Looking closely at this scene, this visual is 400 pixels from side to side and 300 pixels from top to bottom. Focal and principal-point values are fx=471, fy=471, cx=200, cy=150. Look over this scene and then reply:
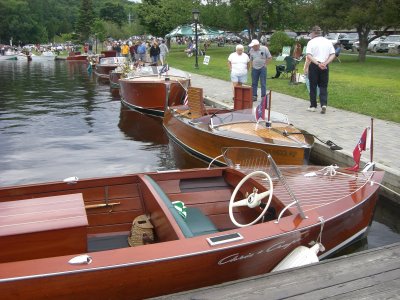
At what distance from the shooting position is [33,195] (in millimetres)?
4777

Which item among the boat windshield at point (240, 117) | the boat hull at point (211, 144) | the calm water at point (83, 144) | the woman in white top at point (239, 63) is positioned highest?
the woman in white top at point (239, 63)

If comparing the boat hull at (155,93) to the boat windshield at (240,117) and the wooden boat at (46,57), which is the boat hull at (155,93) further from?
the wooden boat at (46,57)

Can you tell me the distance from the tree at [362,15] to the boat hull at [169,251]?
2348 cm

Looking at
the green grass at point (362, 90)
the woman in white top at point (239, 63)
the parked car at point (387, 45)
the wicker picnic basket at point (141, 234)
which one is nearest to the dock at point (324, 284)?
the wicker picnic basket at point (141, 234)

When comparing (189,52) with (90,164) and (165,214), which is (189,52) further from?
(165,214)

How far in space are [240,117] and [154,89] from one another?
19.7 ft

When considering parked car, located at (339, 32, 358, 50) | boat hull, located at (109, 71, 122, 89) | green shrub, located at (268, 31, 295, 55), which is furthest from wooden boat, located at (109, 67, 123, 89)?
parked car, located at (339, 32, 358, 50)

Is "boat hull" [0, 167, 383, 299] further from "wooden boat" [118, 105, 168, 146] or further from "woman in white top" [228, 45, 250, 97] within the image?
"woman in white top" [228, 45, 250, 97]

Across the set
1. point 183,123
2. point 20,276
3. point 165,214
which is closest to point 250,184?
point 165,214

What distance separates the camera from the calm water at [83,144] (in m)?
8.77

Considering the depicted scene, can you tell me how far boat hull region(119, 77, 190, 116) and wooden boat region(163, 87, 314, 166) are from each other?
143 inches

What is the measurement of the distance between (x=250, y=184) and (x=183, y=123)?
457cm

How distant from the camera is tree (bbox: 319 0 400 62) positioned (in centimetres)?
2588

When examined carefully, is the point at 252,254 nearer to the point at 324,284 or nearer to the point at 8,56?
the point at 324,284
